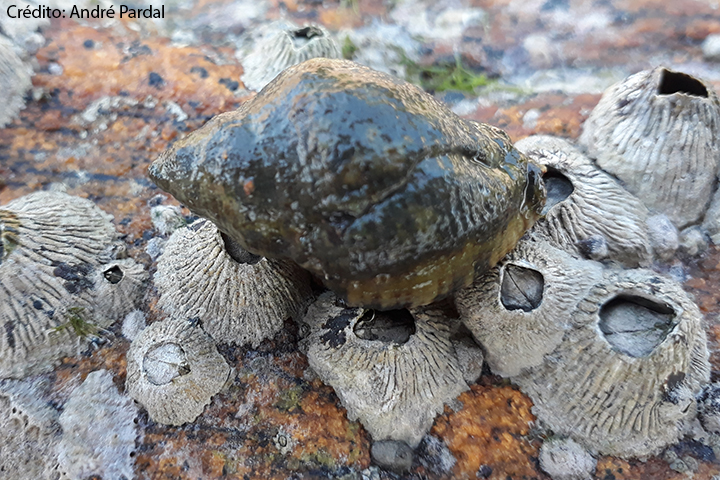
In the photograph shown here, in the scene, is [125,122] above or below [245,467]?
above

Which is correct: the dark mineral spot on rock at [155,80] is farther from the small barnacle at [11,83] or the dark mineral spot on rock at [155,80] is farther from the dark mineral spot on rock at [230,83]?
the small barnacle at [11,83]

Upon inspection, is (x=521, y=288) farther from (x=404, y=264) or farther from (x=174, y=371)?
(x=174, y=371)

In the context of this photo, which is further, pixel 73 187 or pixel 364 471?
pixel 73 187

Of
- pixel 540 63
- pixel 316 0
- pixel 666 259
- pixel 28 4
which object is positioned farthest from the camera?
pixel 316 0

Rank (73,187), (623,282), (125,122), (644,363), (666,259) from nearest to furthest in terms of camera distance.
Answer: (644,363), (623,282), (666,259), (73,187), (125,122)

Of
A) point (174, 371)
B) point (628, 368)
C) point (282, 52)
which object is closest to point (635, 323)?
point (628, 368)

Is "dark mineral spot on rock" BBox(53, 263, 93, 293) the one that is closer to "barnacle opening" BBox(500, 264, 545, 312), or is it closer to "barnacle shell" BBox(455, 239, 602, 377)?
"barnacle shell" BBox(455, 239, 602, 377)

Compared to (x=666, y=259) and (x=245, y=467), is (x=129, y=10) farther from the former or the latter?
(x=666, y=259)

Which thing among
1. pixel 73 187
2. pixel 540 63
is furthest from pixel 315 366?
pixel 540 63
